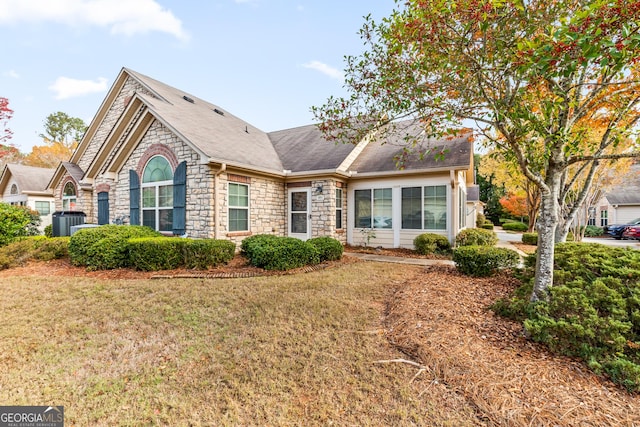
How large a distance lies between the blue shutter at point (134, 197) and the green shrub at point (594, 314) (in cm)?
1132

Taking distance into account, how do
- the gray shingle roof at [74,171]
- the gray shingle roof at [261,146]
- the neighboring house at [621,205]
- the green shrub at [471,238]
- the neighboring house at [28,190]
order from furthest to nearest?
the neighboring house at [621,205]
the neighboring house at [28,190]
the gray shingle roof at [74,171]
the green shrub at [471,238]
the gray shingle roof at [261,146]

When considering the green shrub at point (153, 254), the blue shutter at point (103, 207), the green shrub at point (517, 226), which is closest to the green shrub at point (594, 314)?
the green shrub at point (153, 254)

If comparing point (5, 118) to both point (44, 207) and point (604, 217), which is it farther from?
point (604, 217)

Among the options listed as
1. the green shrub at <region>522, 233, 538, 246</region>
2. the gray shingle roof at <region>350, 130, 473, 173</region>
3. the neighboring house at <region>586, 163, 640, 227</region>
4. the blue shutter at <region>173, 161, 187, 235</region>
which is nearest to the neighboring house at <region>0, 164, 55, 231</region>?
the blue shutter at <region>173, 161, 187, 235</region>

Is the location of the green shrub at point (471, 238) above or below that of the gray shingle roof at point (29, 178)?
below

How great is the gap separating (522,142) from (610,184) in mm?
14399

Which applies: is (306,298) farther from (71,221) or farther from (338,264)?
(71,221)

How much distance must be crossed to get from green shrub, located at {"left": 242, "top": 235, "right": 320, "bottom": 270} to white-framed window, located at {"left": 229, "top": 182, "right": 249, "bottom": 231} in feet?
5.04

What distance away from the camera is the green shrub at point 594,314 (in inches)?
111

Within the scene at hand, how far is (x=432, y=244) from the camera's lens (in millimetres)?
9367

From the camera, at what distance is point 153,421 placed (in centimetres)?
222

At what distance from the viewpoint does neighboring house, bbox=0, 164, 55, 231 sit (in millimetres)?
19531

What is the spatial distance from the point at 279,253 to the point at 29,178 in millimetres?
24997

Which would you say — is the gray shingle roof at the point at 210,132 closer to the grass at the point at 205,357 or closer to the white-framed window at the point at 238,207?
the white-framed window at the point at 238,207
